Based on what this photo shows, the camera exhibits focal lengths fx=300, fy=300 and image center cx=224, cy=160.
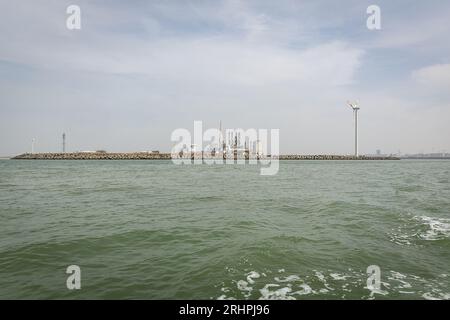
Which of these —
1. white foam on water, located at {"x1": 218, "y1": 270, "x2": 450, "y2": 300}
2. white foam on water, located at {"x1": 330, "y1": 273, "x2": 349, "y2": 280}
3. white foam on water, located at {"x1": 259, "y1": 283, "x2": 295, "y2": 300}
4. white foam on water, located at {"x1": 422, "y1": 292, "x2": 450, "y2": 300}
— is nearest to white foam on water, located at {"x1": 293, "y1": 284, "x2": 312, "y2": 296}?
white foam on water, located at {"x1": 218, "y1": 270, "x2": 450, "y2": 300}

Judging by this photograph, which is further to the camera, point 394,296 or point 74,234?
point 74,234

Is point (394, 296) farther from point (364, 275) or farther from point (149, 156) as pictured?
point (149, 156)

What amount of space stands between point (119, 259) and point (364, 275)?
20.1ft

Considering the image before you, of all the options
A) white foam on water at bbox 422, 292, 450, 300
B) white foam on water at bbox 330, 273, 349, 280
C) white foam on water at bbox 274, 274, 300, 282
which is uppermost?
white foam on water at bbox 330, 273, 349, 280

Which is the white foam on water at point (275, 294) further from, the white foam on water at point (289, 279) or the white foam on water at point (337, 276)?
the white foam on water at point (337, 276)

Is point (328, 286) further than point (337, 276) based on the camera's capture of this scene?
No

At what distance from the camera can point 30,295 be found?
19.6 ft

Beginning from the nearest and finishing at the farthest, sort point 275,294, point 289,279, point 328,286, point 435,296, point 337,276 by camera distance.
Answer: point 435,296, point 275,294, point 328,286, point 289,279, point 337,276

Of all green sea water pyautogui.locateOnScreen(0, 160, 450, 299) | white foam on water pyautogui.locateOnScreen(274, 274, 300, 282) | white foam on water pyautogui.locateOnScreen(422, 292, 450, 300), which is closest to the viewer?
white foam on water pyautogui.locateOnScreen(422, 292, 450, 300)

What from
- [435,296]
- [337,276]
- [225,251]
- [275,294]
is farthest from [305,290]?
[225,251]

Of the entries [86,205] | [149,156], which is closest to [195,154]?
[149,156]

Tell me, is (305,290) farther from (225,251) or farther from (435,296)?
(225,251)

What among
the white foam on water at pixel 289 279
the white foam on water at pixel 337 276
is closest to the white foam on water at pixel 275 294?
the white foam on water at pixel 289 279

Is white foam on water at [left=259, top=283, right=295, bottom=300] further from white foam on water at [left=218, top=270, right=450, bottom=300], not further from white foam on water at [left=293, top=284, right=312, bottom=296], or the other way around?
white foam on water at [left=293, top=284, right=312, bottom=296]
